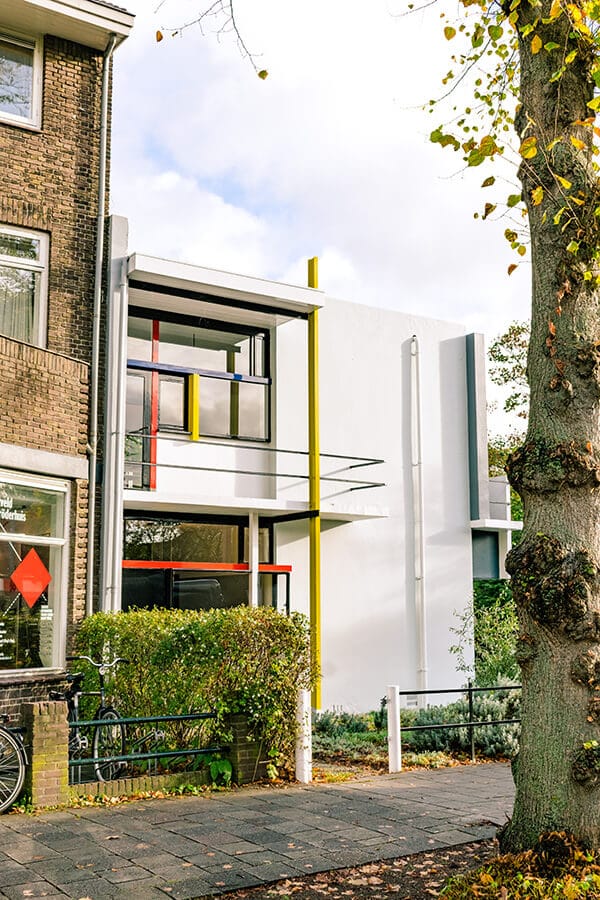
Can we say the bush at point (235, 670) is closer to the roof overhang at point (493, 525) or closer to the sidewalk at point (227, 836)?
the sidewalk at point (227, 836)

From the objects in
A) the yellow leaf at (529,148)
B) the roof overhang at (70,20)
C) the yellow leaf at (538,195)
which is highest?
the roof overhang at (70,20)

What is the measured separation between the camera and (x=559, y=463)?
19.9ft

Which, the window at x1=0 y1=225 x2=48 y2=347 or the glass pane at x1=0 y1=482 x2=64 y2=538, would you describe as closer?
the glass pane at x1=0 y1=482 x2=64 y2=538

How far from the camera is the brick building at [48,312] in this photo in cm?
1169

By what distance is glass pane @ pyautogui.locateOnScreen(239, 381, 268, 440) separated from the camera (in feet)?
55.9

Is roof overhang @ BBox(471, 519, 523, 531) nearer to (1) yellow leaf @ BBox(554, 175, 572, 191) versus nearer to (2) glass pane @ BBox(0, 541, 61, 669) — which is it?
(2) glass pane @ BBox(0, 541, 61, 669)

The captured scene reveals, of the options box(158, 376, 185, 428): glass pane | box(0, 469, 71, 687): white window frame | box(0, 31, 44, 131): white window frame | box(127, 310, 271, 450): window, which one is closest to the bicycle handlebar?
box(0, 469, 71, 687): white window frame

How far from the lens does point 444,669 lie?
60.9 ft

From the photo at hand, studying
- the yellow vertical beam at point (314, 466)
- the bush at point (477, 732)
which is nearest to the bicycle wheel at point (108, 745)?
the bush at point (477, 732)

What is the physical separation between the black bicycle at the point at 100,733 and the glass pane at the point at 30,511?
175 cm

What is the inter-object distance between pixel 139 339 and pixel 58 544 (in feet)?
16.1

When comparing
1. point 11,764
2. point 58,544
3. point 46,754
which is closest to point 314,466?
point 58,544

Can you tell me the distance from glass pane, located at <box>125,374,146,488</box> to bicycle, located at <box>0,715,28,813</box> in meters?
7.01

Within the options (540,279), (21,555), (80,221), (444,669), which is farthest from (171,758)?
(444,669)
